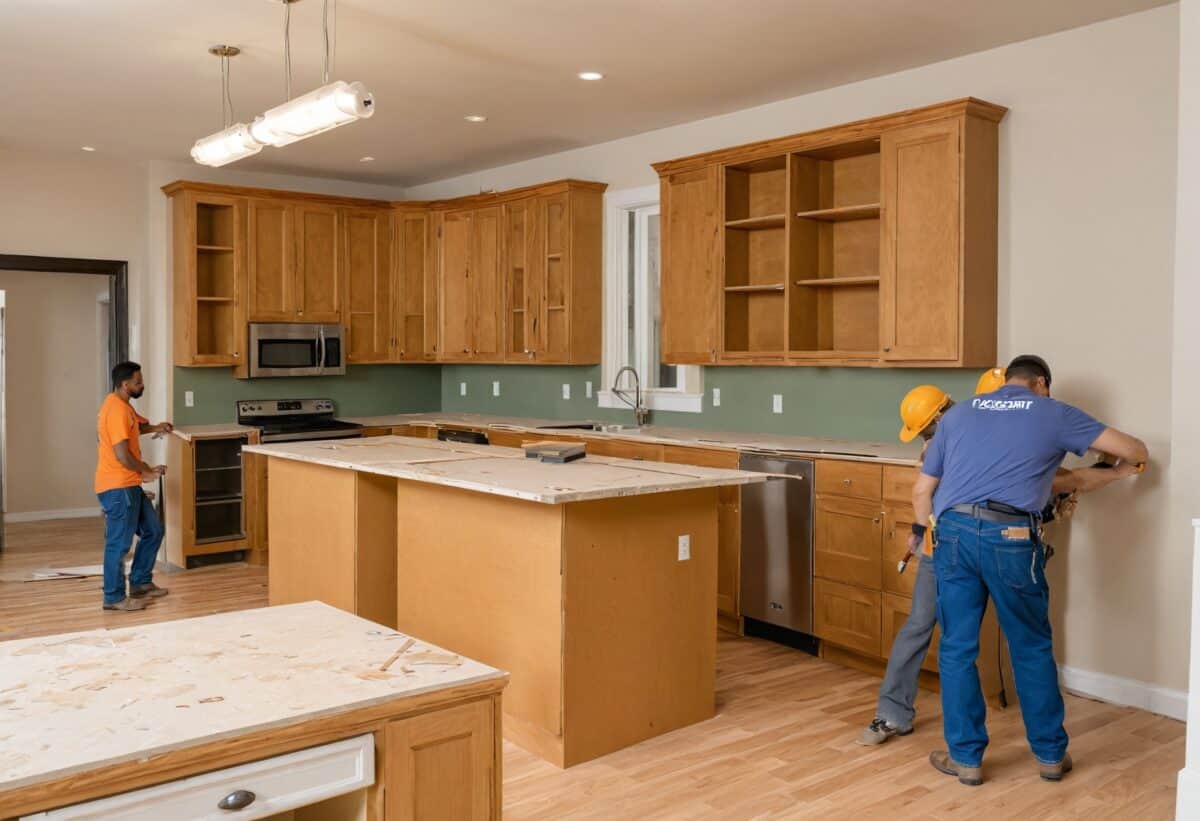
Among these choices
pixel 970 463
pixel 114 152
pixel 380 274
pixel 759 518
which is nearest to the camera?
pixel 970 463

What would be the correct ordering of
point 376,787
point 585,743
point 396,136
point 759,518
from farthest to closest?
1. point 396,136
2. point 759,518
3. point 585,743
4. point 376,787

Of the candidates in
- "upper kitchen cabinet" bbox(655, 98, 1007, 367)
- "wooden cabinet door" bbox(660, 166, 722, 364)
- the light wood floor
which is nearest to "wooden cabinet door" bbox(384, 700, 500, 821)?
the light wood floor

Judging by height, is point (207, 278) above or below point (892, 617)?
above

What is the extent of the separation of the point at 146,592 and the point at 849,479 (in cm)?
407

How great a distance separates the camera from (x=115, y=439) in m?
5.71

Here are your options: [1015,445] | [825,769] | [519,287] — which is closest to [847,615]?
[825,769]

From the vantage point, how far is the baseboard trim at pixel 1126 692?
161 inches

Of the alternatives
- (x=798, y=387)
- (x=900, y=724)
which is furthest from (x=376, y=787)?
(x=798, y=387)

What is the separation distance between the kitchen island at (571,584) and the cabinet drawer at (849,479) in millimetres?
844

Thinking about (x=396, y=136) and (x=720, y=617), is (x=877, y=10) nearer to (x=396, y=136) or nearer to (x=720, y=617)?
(x=720, y=617)

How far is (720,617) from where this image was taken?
550 cm

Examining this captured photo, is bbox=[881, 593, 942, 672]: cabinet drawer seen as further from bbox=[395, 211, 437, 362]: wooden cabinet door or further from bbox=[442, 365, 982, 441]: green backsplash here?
bbox=[395, 211, 437, 362]: wooden cabinet door

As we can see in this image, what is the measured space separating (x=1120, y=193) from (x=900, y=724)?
239 cm

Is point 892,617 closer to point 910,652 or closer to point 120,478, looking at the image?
point 910,652
